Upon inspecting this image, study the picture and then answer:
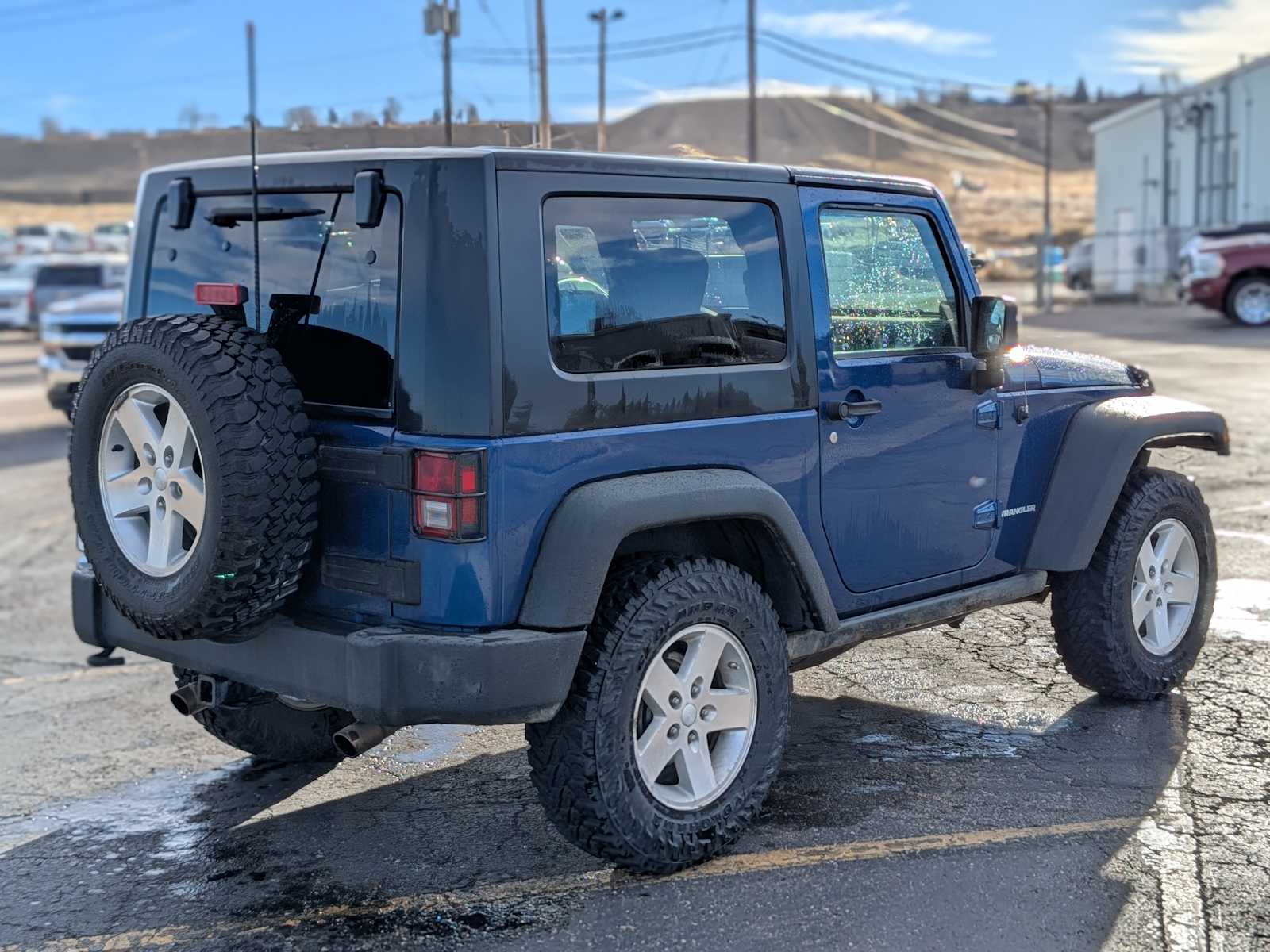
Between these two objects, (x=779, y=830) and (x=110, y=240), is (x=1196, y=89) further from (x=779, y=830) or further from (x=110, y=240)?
(x=110, y=240)

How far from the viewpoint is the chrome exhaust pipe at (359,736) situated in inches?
153

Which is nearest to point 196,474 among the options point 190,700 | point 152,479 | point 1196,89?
point 152,479

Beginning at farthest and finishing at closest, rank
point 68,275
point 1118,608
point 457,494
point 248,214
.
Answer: point 68,275
point 1118,608
point 248,214
point 457,494

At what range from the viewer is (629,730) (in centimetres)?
382

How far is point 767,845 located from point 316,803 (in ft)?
5.03

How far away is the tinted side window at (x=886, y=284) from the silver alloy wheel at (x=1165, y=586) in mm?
1326

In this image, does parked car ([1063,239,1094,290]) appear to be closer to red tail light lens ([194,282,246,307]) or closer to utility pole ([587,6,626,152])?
utility pole ([587,6,626,152])

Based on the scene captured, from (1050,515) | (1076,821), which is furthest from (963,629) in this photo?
(1076,821)

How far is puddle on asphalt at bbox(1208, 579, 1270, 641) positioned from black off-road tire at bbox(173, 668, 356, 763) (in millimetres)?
3730

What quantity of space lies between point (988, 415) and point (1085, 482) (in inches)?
21.5

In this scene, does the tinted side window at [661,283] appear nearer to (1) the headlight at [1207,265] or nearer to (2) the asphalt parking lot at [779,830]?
(2) the asphalt parking lot at [779,830]

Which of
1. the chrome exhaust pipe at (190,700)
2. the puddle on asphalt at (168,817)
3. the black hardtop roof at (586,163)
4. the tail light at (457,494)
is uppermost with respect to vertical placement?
the black hardtop roof at (586,163)

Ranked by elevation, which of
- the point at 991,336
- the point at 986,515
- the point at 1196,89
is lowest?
the point at 986,515

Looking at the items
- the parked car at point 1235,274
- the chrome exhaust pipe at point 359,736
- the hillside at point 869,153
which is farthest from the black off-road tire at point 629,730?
the hillside at point 869,153
